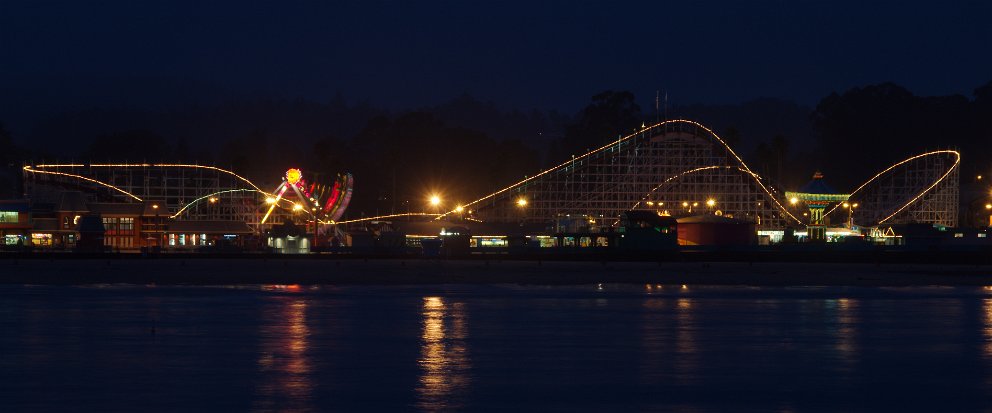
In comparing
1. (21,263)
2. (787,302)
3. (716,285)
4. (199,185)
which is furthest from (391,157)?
(787,302)

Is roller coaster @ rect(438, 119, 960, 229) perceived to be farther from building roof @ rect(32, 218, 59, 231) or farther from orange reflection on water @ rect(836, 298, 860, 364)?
orange reflection on water @ rect(836, 298, 860, 364)

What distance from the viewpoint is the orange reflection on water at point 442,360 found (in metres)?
15.5

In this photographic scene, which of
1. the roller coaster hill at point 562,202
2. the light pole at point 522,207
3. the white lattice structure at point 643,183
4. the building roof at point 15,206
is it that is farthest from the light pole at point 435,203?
the building roof at point 15,206

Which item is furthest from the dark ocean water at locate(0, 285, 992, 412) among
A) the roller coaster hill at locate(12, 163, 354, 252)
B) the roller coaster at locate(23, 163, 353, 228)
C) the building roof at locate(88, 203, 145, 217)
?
the roller coaster at locate(23, 163, 353, 228)

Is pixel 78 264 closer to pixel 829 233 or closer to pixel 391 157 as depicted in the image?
pixel 829 233

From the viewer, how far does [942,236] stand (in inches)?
3049

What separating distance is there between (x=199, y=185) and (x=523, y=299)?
56.0m

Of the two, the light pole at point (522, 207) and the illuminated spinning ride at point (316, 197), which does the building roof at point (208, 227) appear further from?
the light pole at point (522, 207)

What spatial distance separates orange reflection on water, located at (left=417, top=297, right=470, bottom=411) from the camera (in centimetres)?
1549

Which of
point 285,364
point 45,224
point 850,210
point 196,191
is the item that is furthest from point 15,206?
point 285,364

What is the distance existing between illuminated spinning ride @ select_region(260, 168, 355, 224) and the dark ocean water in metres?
46.6

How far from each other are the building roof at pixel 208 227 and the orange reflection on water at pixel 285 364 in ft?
179

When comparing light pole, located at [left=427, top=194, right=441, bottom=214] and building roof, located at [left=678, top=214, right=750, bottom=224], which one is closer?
building roof, located at [left=678, top=214, right=750, bottom=224]

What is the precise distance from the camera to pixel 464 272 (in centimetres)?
4891
